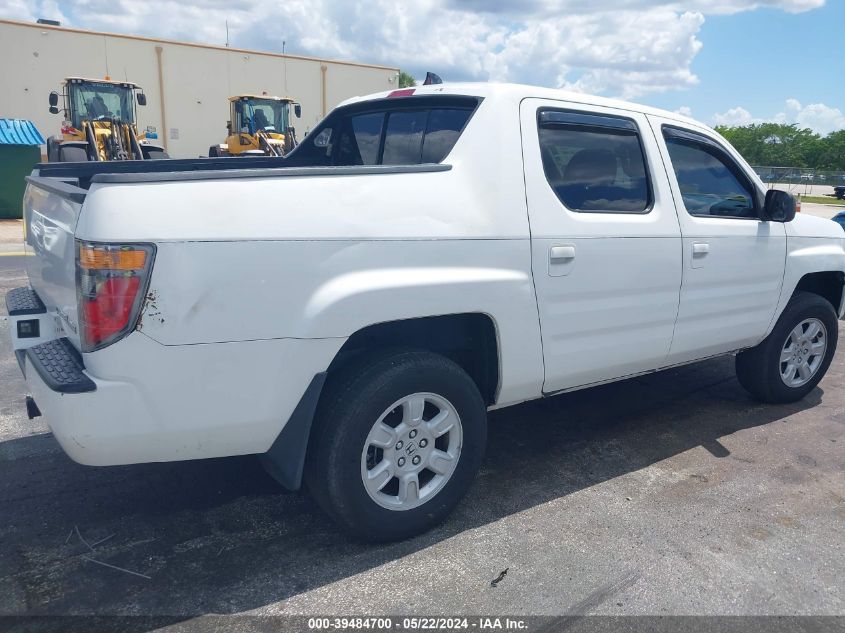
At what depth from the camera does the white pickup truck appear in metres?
2.39

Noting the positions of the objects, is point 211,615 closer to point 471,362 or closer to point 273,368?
point 273,368

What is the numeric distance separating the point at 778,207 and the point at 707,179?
536mm

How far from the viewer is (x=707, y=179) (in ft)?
13.8

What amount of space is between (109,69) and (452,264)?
2526 cm

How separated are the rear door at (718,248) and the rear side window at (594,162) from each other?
0.25m

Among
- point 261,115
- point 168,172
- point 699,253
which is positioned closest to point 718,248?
point 699,253

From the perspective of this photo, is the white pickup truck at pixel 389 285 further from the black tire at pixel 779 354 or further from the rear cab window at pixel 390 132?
the black tire at pixel 779 354

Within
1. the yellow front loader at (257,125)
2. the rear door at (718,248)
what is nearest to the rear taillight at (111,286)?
the rear door at (718,248)

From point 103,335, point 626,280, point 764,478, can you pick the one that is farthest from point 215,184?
point 764,478

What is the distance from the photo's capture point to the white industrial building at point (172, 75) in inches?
897

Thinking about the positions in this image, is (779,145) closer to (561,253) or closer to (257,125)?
(257,125)

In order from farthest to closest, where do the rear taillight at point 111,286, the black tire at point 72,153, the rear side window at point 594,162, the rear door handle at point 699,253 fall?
the black tire at point 72,153 < the rear door handle at point 699,253 < the rear side window at point 594,162 < the rear taillight at point 111,286

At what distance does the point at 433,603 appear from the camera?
A: 2.67 meters

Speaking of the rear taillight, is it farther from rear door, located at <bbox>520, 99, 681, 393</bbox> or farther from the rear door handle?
the rear door handle
